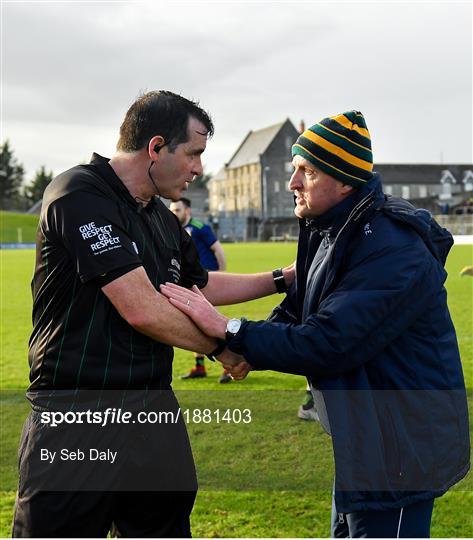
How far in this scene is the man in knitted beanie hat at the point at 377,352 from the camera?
259cm

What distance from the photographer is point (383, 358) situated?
106 inches

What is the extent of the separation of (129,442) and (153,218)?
3.60 feet

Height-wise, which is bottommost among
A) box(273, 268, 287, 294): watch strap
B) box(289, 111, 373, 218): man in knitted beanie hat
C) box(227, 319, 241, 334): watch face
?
box(227, 319, 241, 334): watch face

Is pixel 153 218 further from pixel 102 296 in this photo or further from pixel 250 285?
pixel 250 285

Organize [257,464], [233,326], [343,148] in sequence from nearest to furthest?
[343,148]
[233,326]
[257,464]

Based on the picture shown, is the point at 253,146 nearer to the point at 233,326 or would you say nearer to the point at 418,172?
the point at 418,172

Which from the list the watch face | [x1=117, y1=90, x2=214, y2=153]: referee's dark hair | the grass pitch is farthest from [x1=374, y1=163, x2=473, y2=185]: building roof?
the watch face

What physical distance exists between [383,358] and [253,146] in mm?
104088

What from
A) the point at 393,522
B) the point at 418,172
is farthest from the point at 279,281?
the point at 418,172

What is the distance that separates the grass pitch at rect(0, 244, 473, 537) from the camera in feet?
15.5

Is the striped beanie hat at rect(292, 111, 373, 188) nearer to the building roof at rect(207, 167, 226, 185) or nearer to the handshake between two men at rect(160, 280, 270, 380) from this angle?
the handshake between two men at rect(160, 280, 270, 380)

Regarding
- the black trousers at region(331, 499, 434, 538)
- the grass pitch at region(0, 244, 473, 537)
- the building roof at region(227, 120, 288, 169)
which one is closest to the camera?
the black trousers at region(331, 499, 434, 538)

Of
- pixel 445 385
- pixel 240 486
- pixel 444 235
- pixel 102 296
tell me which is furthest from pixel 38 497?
pixel 240 486

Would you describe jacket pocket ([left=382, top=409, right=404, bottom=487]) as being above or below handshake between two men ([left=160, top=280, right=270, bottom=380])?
below
